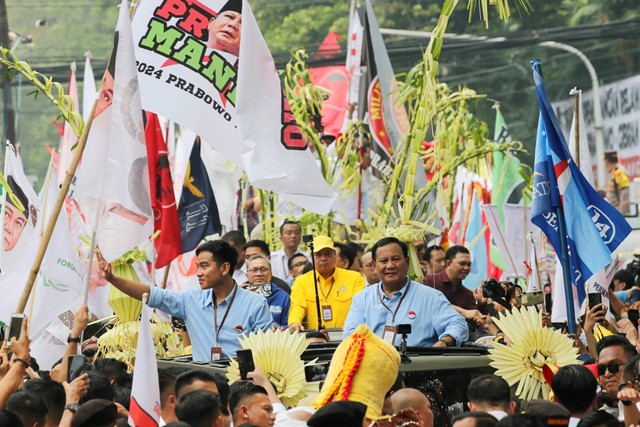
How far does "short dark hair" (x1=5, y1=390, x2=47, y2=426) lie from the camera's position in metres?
7.59

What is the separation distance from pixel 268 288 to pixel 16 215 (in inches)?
88.5

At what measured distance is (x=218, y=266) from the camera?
10500 millimetres

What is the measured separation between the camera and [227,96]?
11516mm

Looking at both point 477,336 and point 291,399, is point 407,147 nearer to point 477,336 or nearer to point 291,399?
point 477,336

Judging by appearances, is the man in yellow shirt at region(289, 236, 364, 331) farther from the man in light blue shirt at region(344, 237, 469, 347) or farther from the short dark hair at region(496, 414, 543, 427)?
the short dark hair at region(496, 414, 543, 427)

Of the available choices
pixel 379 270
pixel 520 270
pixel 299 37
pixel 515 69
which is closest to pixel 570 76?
pixel 515 69

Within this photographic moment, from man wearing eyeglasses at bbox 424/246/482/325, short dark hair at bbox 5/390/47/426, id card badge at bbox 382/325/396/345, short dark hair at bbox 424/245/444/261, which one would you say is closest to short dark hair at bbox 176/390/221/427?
short dark hair at bbox 5/390/47/426

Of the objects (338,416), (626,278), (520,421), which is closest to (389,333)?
(520,421)

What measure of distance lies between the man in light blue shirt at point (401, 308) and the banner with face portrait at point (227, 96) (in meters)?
0.93

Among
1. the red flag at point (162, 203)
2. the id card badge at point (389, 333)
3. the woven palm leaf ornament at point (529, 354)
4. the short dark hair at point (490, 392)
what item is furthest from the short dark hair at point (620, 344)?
the red flag at point (162, 203)

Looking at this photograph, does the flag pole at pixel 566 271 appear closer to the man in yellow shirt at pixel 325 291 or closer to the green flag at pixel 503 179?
the man in yellow shirt at pixel 325 291

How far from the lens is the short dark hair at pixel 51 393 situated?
797 centimetres

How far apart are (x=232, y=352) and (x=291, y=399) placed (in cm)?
193

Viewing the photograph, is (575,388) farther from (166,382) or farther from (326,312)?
(326,312)
